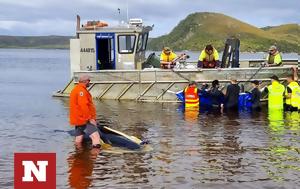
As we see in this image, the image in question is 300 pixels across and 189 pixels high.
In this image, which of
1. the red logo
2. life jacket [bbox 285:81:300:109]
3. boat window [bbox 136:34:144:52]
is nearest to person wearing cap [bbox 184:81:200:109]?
life jacket [bbox 285:81:300:109]

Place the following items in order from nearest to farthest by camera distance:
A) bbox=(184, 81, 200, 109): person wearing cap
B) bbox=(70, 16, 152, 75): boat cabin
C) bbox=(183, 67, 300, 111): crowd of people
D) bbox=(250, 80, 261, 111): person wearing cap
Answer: bbox=(183, 67, 300, 111): crowd of people
bbox=(250, 80, 261, 111): person wearing cap
bbox=(184, 81, 200, 109): person wearing cap
bbox=(70, 16, 152, 75): boat cabin

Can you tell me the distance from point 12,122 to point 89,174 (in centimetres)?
968

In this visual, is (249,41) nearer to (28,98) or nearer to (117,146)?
(28,98)

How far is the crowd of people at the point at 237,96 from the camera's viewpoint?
862 inches

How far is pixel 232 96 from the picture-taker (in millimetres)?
22297

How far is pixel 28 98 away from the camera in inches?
1236

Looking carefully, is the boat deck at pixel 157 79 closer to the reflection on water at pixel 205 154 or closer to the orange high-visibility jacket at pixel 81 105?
the reflection on water at pixel 205 154

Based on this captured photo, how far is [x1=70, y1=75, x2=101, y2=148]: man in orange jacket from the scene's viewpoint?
45.3 ft

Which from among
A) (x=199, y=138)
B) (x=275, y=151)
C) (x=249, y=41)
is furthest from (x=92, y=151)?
(x=249, y=41)

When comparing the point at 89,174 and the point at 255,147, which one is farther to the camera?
the point at 255,147

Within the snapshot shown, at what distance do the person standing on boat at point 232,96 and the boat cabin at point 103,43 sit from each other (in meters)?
4.96

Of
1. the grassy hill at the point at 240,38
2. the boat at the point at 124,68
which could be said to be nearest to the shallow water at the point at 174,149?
the boat at the point at 124,68

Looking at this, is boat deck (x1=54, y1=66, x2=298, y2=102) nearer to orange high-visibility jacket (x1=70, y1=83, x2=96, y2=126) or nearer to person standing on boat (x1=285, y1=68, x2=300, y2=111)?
person standing on boat (x1=285, y1=68, x2=300, y2=111)

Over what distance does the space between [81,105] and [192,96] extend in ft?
31.0
